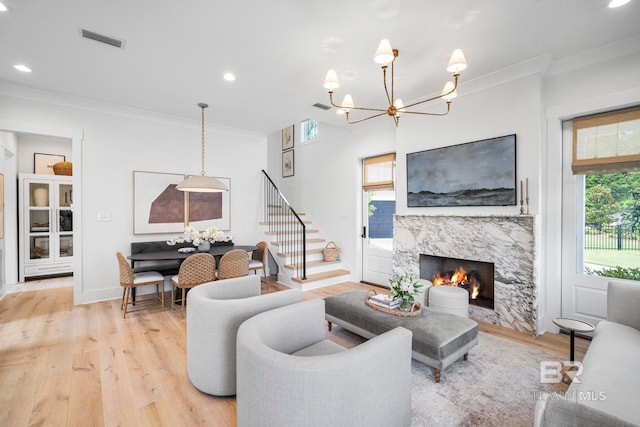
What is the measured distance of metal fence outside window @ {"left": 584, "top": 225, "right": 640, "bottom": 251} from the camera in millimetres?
2883

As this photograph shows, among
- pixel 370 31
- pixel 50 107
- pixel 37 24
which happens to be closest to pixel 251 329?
pixel 370 31

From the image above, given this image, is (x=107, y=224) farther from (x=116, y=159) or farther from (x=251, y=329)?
(x=251, y=329)

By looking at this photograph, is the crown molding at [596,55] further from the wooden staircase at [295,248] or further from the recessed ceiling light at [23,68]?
the recessed ceiling light at [23,68]

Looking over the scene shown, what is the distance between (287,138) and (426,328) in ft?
20.4

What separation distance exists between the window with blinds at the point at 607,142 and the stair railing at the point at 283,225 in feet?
13.0

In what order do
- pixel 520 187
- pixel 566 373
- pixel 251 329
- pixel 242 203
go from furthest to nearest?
pixel 242 203 < pixel 520 187 < pixel 566 373 < pixel 251 329

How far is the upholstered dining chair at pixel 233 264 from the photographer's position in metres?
4.03

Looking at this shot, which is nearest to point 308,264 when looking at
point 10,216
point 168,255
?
point 168,255

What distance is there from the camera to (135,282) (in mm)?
3705

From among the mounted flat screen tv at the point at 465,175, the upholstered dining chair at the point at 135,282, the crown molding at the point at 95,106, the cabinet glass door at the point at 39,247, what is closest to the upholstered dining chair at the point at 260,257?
the upholstered dining chair at the point at 135,282

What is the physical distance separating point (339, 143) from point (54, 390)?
5.16 metres

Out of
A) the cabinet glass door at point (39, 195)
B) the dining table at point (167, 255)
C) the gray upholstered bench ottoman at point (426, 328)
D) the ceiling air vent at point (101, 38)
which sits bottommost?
the gray upholstered bench ottoman at point (426, 328)

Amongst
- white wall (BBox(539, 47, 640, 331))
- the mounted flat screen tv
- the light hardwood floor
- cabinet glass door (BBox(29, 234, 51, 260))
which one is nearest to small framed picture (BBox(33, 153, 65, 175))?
cabinet glass door (BBox(29, 234, 51, 260))

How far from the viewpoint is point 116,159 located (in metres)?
4.49
